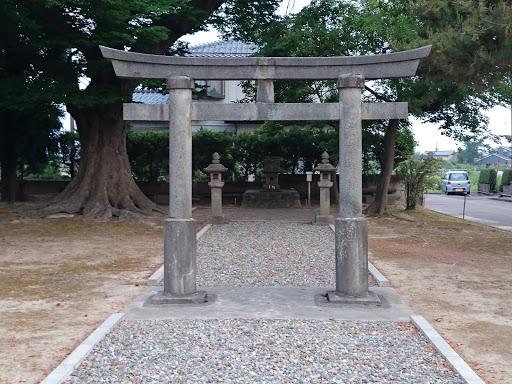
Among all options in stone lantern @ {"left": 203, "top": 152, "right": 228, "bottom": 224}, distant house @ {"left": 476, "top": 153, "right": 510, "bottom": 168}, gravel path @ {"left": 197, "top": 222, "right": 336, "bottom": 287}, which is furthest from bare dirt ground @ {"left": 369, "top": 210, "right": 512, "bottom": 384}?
distant house @ {"left": 476, "top": 153, "right": 510, "bottom": 168}

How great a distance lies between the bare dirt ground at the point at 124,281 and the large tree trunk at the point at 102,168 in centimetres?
134

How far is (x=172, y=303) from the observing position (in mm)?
7191

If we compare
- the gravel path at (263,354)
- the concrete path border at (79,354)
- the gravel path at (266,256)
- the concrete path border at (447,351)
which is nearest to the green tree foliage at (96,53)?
the gravel path at (266,256)

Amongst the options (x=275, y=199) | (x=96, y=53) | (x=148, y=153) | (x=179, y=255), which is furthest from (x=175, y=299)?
(x=148, y=153)

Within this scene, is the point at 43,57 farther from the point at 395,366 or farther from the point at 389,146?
the point at 395,366

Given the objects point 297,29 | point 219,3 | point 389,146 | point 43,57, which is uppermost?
point 219,3

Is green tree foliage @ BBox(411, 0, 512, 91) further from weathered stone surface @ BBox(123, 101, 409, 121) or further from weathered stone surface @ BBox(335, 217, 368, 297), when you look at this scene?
weathered stone surface @ BBox(335, 217, 368, 297)

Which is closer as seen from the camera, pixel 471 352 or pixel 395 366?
pixel 395 366

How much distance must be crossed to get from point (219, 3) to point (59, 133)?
11285mm

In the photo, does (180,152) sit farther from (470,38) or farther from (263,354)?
(470,38)

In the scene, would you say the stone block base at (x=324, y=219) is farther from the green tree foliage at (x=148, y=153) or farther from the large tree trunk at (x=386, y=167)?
the green tree foliage at (x=148, y=153)

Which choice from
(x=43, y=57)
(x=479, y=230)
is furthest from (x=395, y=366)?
(x=43, y=57)

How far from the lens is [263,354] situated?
5207 millimetres

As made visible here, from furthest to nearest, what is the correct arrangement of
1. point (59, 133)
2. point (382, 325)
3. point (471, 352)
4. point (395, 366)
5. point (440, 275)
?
point (59, 133), point (440, 275), point (382, 325), point (471, 352), point (395, 366)
